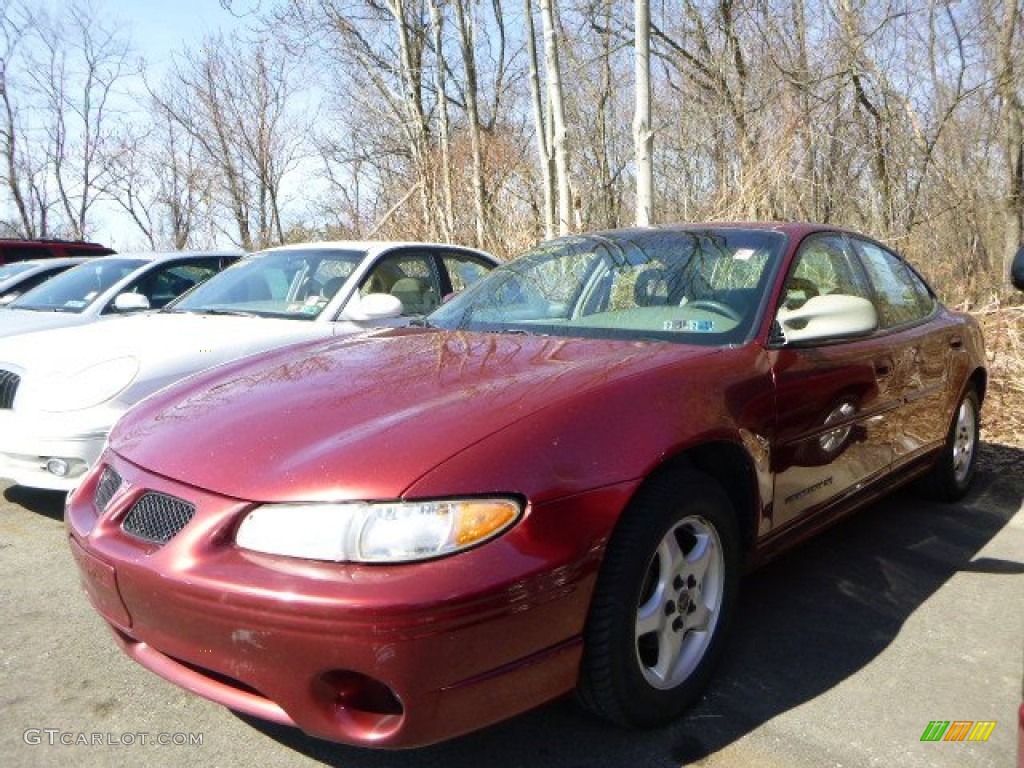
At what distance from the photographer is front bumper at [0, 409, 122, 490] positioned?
383cm

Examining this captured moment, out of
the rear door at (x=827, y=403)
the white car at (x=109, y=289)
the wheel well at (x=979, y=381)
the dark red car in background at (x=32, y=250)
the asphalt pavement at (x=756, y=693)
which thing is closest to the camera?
the asphalt pavement at (x=756, y=693)

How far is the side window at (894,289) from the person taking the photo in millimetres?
3688

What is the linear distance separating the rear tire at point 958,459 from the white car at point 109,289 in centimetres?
531

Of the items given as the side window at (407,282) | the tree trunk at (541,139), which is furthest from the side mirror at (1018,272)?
the tree trunk at (541,139)

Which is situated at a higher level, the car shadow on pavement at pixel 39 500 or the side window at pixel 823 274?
the side window at pixel 823 274

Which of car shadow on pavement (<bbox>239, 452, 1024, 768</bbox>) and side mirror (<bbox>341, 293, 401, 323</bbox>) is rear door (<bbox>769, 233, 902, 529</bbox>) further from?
side mirror (<bbox>341, 293, 401, 323</bbox>)

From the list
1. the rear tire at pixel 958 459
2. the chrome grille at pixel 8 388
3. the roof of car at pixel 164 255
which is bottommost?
the rear tire at pixel 958 459

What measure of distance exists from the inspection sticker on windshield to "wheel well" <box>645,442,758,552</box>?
0.49m

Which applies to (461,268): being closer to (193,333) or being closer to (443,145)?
(193,333)

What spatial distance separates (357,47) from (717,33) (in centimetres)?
763

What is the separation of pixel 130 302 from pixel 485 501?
4970 mm

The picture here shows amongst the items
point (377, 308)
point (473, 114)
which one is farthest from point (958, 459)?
point (473, 114)

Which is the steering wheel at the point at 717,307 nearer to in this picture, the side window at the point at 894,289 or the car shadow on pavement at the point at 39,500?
the side window at the point at 894,289

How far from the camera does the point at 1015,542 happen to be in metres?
3.92
